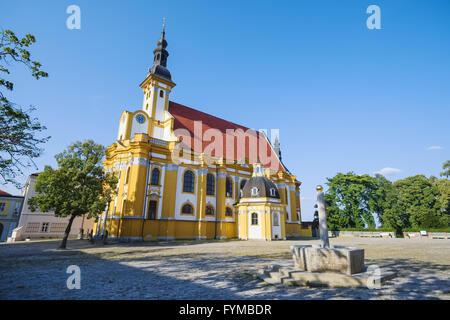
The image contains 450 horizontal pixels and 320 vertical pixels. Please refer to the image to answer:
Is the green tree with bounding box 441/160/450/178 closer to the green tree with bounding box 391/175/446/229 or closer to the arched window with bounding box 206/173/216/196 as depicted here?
the green tree with bounding box 391/175/446/229

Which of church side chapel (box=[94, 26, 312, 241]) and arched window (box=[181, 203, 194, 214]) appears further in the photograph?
arched window (box=[181, 203, 194, 214])

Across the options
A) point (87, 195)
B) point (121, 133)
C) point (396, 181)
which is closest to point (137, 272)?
point (87, 195)

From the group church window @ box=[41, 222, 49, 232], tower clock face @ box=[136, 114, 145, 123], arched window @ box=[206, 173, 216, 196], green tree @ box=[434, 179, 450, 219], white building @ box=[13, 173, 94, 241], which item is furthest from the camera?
green tree @ box=[434, 179, 450, 219]

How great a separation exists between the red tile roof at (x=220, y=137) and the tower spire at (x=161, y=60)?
3804mm

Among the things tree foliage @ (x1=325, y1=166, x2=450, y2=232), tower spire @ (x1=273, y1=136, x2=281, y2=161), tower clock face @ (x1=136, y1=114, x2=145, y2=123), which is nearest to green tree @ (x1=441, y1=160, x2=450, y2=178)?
tree foliage @ (x1=325, y1=166, x2=450, y2=232)

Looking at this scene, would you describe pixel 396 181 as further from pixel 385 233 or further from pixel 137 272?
pixel 137 272

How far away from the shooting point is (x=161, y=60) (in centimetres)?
3033

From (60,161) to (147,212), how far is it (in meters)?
9.21

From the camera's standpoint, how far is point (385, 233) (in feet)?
113

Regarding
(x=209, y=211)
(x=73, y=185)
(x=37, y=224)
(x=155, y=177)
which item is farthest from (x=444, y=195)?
(x=37, y=224)

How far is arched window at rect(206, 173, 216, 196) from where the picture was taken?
88.3 ft

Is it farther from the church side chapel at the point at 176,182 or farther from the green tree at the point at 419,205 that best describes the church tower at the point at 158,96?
the green tree at the point at 419,205

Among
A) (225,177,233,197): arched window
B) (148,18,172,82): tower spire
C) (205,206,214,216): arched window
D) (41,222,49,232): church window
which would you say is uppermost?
(148,18,172,82): tower spire

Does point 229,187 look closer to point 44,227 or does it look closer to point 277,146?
point 277,146
